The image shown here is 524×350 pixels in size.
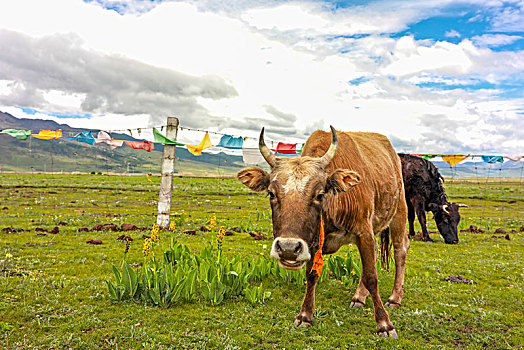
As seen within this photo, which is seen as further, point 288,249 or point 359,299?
point 359,299

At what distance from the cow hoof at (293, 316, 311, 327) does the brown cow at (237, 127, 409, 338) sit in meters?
0.02

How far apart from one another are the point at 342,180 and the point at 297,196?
32.4 inches

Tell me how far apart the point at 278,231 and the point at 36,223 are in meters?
18.1

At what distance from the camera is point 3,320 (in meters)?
5.87

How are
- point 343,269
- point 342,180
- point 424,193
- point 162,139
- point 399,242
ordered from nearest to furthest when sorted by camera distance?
1. point 342,180
2. point 399,242
3. point 343,269
4. point 162,139
5. point 424,193

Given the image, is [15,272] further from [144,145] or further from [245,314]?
[144,145]

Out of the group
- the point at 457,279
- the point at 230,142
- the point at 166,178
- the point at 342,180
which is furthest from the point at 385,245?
the point at 230,142

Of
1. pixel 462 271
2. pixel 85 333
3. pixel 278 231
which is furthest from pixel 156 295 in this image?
pixel 462 271

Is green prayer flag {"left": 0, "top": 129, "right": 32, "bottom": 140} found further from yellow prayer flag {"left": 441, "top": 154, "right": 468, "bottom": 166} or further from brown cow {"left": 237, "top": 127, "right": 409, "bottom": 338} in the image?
yellow prayer flag {"left": 441, "top": 154, "right": 468, "bottom": 166}

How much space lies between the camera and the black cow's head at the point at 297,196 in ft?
14.3

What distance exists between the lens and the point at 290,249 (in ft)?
14.1

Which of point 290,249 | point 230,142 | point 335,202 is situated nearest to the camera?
point 290,249

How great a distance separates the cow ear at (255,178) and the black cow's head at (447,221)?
46.0ft

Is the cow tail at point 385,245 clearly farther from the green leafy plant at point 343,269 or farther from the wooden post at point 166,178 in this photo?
the wooden post at point 166,178
